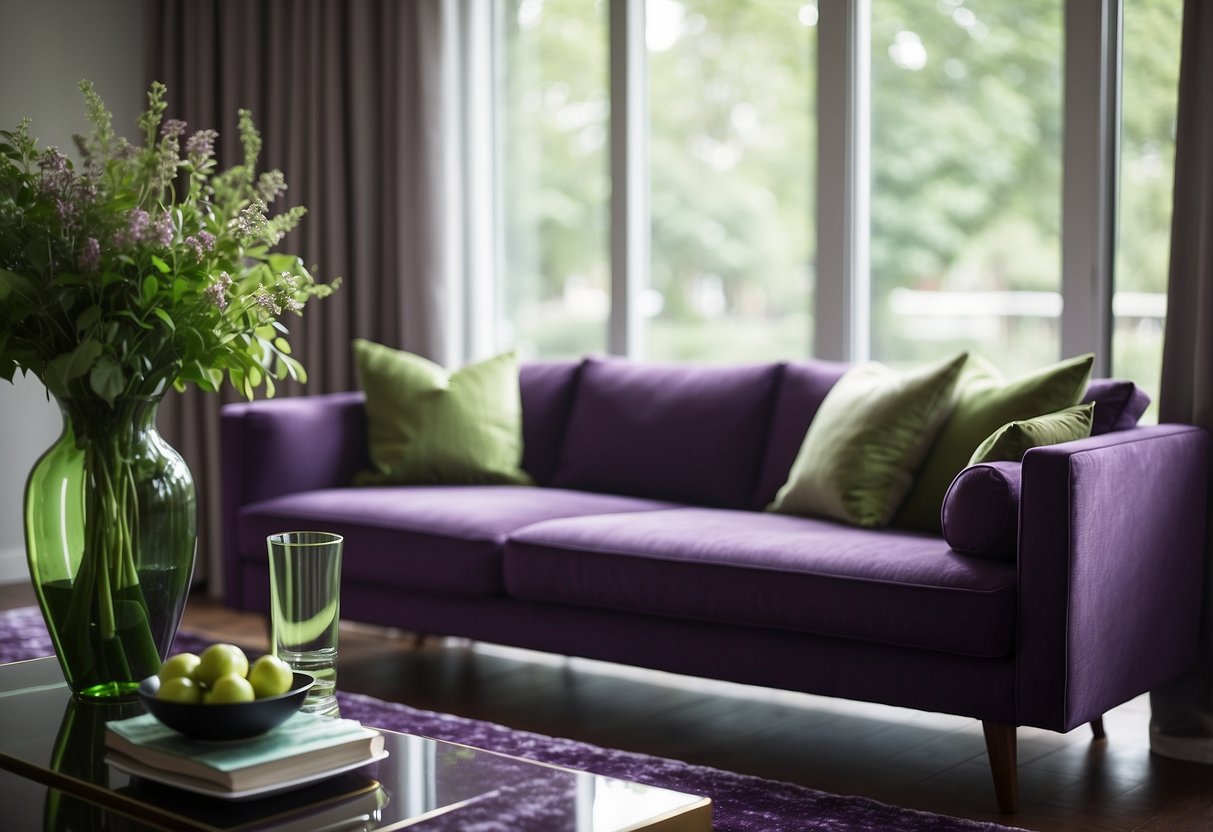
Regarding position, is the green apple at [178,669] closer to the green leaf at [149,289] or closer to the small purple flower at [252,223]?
the green leaf at [149,289]

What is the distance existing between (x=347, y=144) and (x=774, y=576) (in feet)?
9.13

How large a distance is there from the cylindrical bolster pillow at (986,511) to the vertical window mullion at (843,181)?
1.34 m

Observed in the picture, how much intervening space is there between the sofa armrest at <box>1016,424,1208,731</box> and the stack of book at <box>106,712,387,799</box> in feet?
4.28

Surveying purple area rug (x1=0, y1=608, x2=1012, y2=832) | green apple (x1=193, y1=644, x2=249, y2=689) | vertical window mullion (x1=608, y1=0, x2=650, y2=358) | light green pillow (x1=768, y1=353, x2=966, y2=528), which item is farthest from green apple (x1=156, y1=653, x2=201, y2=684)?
vertical window mullion (x1=608, y1=0, x2=650, y2=358)

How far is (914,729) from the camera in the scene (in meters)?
3.30

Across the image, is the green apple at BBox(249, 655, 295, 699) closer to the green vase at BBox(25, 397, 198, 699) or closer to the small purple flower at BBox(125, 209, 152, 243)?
the green vase at BBox(25, 397, 198, 699)

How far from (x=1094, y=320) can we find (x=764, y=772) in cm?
149

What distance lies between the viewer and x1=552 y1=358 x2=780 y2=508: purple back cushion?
3752mm

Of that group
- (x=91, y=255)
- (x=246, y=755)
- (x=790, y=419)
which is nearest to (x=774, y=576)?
(x=790, y=419)

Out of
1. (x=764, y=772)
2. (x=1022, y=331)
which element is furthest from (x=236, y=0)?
(x=764, y=772)

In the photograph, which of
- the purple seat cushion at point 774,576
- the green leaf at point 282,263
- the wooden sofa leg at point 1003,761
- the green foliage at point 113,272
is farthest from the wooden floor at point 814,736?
the green foliage at point 113,272

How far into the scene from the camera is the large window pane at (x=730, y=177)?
14.0ft

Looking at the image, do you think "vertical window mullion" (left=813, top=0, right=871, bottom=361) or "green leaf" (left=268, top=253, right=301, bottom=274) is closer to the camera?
"green leaf" (left=268, top=253, right=301, bottom=274)

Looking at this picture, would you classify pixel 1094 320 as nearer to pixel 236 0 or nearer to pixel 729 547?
pixel 729 547
